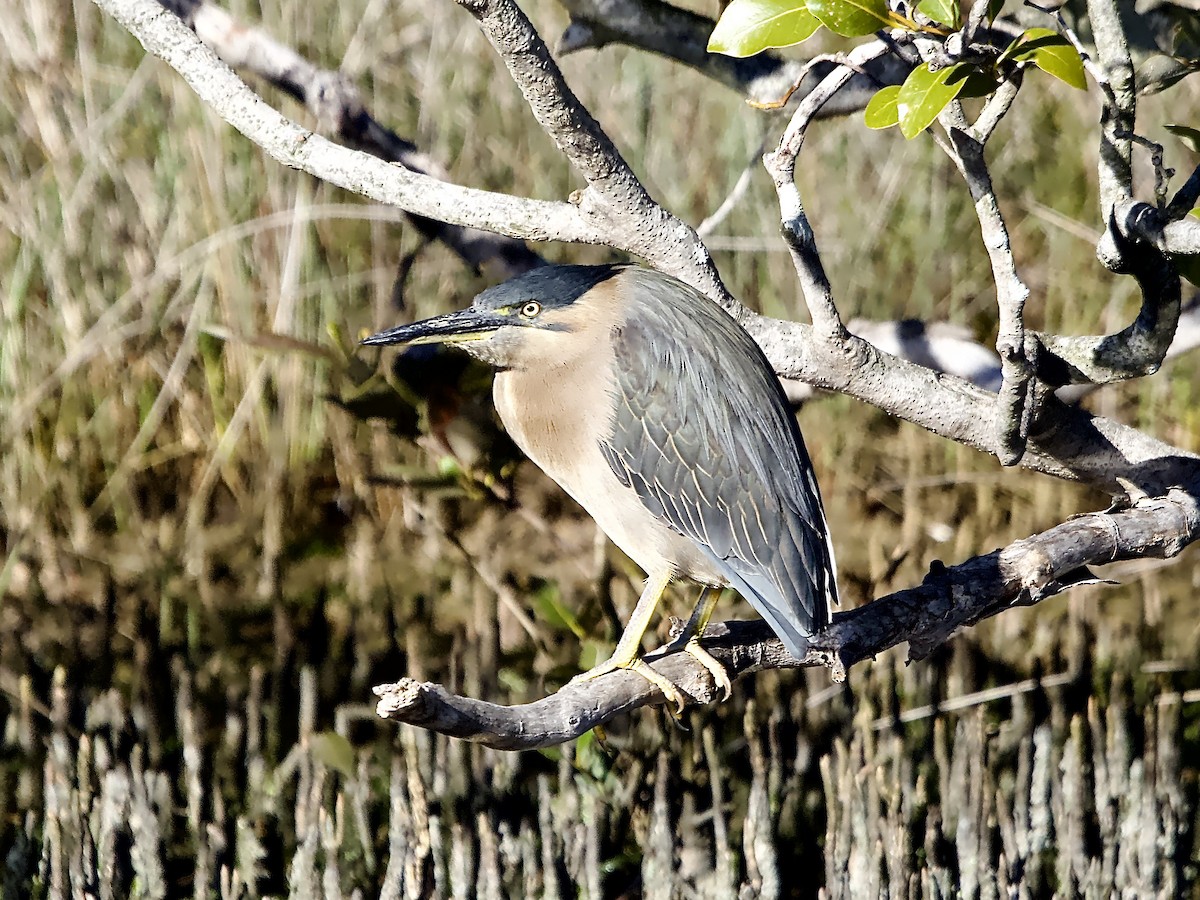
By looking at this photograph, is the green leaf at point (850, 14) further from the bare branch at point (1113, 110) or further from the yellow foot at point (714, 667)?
the yellow foot at point (714, 667)

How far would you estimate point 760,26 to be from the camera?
1.63 metres

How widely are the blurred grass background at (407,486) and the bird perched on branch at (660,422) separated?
1.70 feet

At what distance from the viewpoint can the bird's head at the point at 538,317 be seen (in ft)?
7.24

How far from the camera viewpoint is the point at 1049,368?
1882 mm

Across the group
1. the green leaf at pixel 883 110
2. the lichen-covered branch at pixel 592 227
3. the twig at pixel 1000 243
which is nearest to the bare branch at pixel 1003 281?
the twig at pixel 1000 243

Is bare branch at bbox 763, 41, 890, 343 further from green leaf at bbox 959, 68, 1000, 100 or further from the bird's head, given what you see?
the bird's head

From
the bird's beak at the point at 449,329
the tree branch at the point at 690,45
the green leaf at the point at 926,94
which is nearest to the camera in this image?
the green leaf at the point at 926,94

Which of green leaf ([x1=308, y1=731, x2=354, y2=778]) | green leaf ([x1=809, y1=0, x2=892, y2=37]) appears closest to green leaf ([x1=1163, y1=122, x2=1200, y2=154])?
green leaf ([x1=809, y1=0, x2=892, y2=37])

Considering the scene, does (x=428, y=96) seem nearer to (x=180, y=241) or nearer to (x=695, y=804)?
(x=180, y=241)

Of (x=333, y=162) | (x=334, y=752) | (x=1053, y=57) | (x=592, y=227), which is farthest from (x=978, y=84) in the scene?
(x=334, y=752)

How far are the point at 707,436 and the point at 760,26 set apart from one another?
781mm

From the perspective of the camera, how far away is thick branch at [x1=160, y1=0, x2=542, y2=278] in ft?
8.89

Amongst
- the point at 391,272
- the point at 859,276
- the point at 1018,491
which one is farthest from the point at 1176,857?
the point at 391,272

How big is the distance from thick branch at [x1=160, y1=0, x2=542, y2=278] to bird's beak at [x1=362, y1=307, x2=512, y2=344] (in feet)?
1.75
